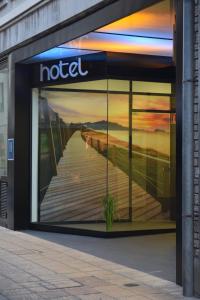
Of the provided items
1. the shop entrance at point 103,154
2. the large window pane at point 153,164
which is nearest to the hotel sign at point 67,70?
the shop entrance at point 103,154

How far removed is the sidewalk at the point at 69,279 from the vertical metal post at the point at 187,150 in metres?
0.37

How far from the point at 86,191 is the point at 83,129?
1360 millimetres

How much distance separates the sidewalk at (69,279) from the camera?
284 inches

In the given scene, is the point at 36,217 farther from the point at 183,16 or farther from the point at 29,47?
the point at 183,16

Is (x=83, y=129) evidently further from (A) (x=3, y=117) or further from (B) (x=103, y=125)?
(A) (x=3, y=117)

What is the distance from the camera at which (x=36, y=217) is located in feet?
44.2

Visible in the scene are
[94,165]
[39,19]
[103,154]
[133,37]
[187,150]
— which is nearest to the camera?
[187,150]

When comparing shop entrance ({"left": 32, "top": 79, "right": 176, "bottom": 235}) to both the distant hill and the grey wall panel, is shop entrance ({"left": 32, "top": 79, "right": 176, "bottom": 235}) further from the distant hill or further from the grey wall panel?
the grey wall panel

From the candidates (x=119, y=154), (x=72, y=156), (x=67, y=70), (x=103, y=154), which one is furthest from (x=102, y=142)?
(x=67, y=70)

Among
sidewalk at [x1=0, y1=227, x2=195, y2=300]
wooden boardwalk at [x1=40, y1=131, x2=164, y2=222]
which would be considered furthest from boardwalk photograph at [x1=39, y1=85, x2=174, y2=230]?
sidewalk at [x1=0, y1=227, x2=195, y2=300]

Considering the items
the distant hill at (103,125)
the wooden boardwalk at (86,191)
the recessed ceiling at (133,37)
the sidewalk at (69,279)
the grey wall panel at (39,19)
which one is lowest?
the sidewalk at (69,279)

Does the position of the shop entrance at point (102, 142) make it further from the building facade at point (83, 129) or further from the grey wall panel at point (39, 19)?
the grey wall panel at point (39, 19)

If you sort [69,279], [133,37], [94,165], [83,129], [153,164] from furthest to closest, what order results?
1. [153,164]
2. [83,129]
3. [94,165]
4. [133,37]
5. [69,279]

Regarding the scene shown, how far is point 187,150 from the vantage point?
723cm
